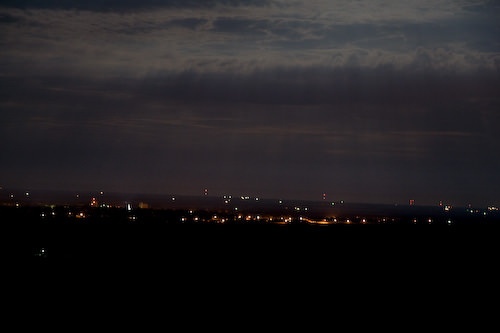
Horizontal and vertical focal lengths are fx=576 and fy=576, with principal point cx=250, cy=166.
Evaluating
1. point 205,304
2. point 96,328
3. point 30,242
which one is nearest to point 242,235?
point 30,242

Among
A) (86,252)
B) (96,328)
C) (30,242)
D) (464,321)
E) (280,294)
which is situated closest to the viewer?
(96,328)

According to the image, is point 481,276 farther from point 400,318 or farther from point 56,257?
point 56,257

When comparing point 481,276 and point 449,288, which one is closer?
point 449,288

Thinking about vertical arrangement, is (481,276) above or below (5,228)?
below

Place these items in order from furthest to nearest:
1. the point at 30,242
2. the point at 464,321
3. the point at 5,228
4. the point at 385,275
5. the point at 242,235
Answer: the point at 242,235
the point at 5,228
the point at 30,242
the point at 385,275
the point at 464,321

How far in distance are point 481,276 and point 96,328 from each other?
54462mm

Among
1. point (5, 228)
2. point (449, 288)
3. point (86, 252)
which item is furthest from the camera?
point (5, 228)

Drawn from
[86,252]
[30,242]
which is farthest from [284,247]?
[30,242]

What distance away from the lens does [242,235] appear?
124125mm

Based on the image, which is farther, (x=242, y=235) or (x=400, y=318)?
(x=242, y=235)

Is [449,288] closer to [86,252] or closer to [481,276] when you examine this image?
[481,276]

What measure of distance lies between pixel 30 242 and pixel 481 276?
66913mm

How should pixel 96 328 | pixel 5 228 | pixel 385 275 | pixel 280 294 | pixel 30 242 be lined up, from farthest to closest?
pixel 5 228, pixel 30 242, pixel 385 275, pixel 280 294, pixel 96 328

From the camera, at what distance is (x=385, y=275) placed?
72438mm
